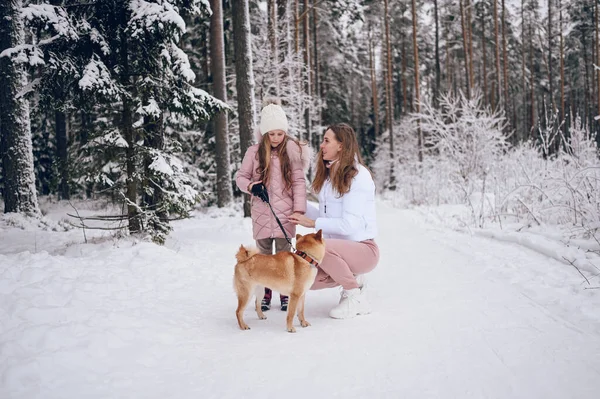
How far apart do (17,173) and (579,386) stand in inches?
467

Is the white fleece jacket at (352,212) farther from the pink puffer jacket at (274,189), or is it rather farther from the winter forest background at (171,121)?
the winter forest background at (171,121)

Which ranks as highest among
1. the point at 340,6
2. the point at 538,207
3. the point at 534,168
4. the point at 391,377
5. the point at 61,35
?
the point at 340,6

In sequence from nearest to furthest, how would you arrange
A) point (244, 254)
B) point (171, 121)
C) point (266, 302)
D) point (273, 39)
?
point (244, 254) < point (266, 302) < point (171, 121) < point (273, 39)

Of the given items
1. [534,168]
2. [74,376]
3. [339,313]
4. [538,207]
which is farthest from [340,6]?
[74,376]

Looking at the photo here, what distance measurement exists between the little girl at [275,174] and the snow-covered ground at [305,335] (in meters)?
0.93

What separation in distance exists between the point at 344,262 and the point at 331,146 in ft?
3.87

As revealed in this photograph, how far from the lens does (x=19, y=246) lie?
7.16 meters

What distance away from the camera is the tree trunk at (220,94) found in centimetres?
1159

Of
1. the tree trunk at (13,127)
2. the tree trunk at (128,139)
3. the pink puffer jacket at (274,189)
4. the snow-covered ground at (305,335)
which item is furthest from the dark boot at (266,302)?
the tree trunk at (13,127)

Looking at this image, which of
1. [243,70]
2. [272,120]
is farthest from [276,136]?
[243,70]

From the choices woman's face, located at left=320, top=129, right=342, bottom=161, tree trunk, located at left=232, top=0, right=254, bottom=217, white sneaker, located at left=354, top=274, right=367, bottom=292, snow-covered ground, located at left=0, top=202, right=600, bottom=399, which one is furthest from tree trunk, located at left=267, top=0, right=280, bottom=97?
white sneaker, located at left=354, top=274, right=367, bottom=292

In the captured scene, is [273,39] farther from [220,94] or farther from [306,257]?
[306,257]

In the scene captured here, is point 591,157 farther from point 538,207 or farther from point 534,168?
point 538,207

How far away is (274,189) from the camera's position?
13.1ft
